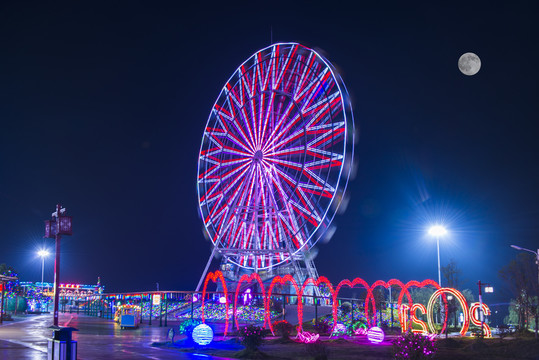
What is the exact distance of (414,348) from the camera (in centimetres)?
1602

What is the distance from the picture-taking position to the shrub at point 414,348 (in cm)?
1597

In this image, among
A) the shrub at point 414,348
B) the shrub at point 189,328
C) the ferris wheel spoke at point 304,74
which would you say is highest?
the ferris wheel spoke at point 304,74

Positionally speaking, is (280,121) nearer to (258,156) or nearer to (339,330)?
(258,156)

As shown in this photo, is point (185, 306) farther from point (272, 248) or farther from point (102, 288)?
point (102, 288)

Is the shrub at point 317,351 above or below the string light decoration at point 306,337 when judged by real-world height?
above

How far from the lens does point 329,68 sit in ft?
136

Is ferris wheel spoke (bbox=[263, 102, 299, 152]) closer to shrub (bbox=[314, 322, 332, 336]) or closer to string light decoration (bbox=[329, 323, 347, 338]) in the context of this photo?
shrub (bbox=[314, 322, 332, 336])

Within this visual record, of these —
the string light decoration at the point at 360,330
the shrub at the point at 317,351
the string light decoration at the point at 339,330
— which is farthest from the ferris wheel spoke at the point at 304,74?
the shrub at the point at 317,351

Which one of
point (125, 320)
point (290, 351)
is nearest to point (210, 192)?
point (125, 320)

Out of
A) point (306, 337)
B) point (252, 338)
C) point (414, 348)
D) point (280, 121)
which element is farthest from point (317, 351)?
point (280, 121)

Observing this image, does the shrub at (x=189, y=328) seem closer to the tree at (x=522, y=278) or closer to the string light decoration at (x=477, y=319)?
the string light decoration at (x=477, y=319)

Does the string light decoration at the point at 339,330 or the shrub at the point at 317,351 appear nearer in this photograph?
the shrub at the point at 317,351

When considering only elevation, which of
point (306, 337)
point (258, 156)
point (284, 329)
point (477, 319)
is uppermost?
point (258, 156)

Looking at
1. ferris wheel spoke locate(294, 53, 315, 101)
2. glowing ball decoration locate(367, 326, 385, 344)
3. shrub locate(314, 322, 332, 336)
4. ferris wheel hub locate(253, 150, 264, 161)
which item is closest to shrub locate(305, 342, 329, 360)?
glowing ball decoration locate(367, 326, 385, 344)
